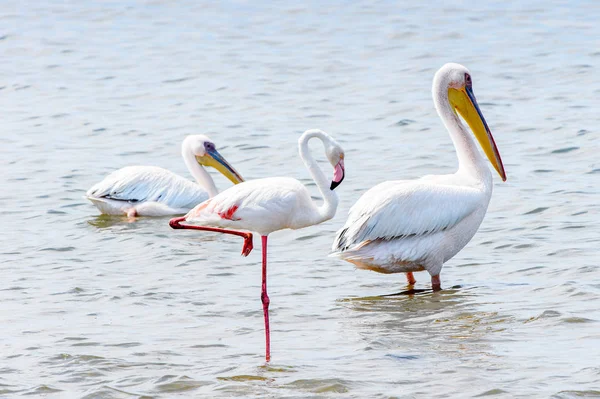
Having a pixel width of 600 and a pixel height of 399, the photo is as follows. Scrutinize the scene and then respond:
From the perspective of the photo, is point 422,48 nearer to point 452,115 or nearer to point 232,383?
point 452,115

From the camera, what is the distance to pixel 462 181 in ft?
21.6

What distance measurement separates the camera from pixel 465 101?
708 cm

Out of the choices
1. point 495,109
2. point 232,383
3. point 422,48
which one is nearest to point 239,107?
point 495,109

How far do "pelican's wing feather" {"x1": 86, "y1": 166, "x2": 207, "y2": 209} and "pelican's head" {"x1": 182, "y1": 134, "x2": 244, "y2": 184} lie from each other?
0.28 metres

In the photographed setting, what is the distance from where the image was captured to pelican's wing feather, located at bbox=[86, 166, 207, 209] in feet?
29.0

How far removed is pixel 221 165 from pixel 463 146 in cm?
295

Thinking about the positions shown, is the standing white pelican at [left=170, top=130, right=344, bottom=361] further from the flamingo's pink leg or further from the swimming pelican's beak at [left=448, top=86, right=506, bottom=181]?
the swimming pelican's beak at [left=448, top=86, right=506, bottom=181]

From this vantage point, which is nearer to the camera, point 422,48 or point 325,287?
point 325,287

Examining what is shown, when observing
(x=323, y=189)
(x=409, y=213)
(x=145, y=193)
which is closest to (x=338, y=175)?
(x=323, y=189)

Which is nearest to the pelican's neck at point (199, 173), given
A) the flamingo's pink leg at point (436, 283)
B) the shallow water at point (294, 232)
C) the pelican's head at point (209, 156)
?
the pelican's head at point (209, 156)

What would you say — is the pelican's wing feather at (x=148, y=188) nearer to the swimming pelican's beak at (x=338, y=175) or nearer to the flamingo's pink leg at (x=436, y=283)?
the flamingo's pink leg at (x=436, y=283)

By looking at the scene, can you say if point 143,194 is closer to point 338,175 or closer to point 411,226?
point 411,226

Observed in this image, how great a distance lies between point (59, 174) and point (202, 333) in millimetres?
4636

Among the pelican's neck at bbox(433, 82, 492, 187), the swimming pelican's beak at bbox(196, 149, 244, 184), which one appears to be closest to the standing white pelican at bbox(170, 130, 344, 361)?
the pelican's neck at bbox(433, 82, 492, 187)
